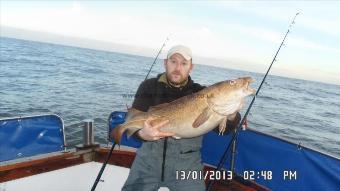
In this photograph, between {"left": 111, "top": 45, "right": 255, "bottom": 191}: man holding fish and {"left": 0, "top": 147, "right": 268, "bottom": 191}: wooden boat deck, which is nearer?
{"left": 111, "top": 45, "right": 255, "bottom": 191}: man holding fish

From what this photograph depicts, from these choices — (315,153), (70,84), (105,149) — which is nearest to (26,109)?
(70,84)

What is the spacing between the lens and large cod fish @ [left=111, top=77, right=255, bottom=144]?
4090mm

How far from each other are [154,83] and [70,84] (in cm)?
3263

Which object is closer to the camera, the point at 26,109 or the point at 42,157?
the point at 42,157

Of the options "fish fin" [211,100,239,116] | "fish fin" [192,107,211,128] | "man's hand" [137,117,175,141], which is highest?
"fish fin" [211,100,239,116]

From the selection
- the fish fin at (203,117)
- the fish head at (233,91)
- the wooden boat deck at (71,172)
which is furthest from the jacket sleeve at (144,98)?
the wooden boat deck at (71,172)

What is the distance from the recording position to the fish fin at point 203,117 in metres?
4.12

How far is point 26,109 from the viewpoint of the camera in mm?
21641

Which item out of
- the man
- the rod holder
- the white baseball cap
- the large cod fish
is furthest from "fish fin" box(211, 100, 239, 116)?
the rod holder

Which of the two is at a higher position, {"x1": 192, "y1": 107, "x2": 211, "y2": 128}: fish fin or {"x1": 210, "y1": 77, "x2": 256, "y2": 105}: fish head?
{"x1": 210, "y1": 77, "x2": 256, "y2": 105}: fish head

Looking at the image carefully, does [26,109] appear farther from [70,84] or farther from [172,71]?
[172,71]

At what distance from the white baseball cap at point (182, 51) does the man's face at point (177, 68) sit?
47 mm

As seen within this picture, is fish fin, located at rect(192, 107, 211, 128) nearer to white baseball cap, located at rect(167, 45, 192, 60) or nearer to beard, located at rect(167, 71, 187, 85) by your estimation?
beard, located at rect(167, 71, 187, 85)

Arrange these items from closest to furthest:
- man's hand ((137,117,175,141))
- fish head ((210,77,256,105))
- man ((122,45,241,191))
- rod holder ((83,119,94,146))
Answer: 1. fish head ((210,77,256,105))
2. man's hand ((137,117,175,141))
3. man ((122,45,241,191))
4. rod holder ((83,119,94,146))
